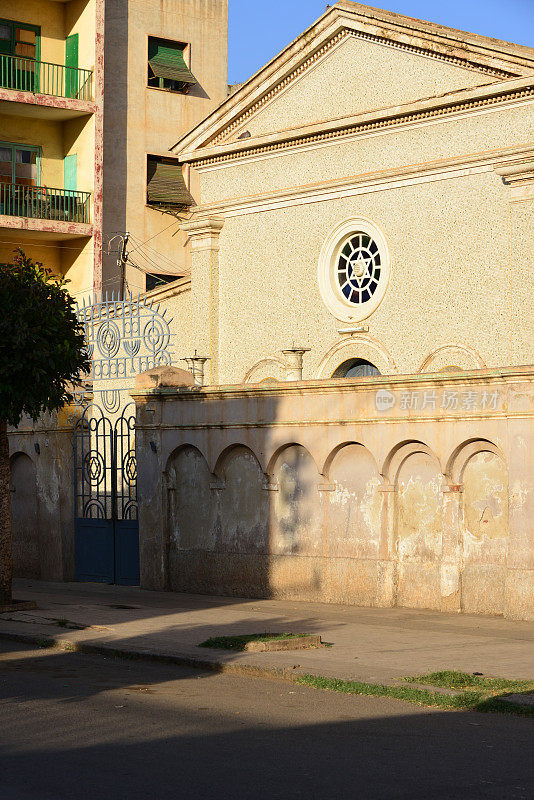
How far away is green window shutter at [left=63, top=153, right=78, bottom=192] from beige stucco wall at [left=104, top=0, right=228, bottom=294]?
870 millimetres

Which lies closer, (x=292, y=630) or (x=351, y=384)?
(x=292, y=630)

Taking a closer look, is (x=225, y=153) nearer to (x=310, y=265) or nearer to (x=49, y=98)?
(x=310, y=265)

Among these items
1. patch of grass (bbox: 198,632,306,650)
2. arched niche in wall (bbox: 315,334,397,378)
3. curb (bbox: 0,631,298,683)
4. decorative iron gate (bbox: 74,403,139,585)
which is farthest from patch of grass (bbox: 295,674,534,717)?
arched niche in wall (bbox: 315,334,397,378)

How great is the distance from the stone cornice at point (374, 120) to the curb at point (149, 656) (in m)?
13.4

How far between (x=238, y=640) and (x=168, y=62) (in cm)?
2819

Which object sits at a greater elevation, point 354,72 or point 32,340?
point 354,72

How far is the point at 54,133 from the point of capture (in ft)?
119

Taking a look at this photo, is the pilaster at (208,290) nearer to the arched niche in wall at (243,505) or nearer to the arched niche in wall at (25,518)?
the arched niche in wall at (25,518)

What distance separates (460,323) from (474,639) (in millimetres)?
10978

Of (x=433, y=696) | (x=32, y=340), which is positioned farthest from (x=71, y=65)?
(x=433, y=696)

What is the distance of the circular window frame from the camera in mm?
24125

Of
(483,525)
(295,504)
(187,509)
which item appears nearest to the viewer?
(483,525)

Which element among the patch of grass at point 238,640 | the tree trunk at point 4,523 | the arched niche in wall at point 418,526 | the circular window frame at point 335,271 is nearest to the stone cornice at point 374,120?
the circular window frame at point 335,271

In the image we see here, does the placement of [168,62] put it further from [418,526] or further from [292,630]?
[292,630]
